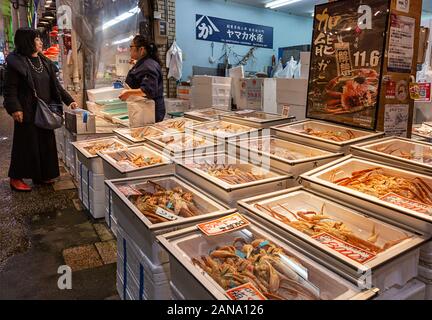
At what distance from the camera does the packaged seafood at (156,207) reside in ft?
6.32

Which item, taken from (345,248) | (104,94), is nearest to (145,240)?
(345,248)

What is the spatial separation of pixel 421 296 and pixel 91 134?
4500 millimetres

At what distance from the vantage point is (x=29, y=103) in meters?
4.89

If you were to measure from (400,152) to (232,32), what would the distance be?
26.9 ft

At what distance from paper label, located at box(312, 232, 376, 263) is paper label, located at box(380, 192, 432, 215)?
44 centimetres

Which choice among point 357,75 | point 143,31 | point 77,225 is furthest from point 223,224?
point 143,31

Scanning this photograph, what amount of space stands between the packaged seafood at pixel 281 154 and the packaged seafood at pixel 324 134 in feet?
0.18

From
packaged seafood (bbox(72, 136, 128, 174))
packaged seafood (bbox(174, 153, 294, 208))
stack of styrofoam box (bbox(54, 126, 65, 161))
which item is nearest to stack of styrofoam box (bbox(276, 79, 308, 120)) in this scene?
packaged seafood (bbox(174, 153, 294, 208))

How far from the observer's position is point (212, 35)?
9.78 metres

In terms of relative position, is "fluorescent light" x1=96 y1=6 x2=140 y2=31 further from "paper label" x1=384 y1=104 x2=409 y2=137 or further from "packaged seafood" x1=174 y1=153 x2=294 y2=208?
"paper label" x1=384 y1=104 x2=409 y2=137

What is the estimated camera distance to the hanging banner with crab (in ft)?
9.32

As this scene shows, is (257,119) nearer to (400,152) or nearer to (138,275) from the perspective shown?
(400,152)

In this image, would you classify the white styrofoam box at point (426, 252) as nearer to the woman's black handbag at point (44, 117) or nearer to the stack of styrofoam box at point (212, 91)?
the woman's black handbag at point (44, 117)

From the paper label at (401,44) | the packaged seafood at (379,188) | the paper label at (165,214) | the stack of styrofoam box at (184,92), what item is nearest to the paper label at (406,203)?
the packaged seafood at (379,188)
